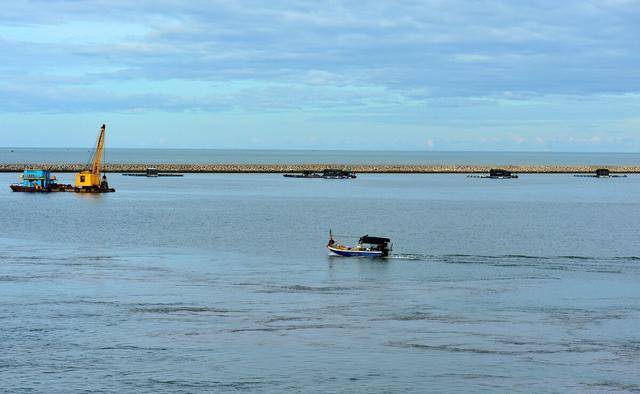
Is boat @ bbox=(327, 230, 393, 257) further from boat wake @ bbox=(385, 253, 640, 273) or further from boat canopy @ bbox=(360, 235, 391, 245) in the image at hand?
boat wake @ bbox=(385, 253, 640, 273)

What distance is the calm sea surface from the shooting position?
46031 millimetres

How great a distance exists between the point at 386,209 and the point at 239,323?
103 meters

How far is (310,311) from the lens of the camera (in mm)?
60188

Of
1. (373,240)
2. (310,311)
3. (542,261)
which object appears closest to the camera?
(310,311)

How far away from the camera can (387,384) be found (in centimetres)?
4481

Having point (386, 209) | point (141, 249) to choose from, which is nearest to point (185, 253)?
point (141, 249)

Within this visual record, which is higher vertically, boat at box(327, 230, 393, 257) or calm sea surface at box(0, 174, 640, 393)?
boat at box(327, 230, 393, 257)

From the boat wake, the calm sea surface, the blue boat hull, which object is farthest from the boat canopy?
the calm sea surface

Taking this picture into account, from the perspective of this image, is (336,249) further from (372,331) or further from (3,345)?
(3,345)

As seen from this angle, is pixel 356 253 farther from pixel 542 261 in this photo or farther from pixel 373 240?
pixel 542 261

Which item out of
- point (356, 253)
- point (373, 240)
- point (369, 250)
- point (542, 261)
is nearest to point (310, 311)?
point (356, 253)

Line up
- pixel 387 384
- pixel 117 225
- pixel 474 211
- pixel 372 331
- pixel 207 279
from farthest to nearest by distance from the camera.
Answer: pixel 474 211
pixel 117 225
pixel 207 279
pixel 372 331
pixel 387 384

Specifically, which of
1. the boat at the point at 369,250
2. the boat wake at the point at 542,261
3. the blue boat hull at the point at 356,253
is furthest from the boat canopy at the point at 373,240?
the boat wake at the point at 542,261

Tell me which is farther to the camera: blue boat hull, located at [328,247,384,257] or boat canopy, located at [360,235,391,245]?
boat canopy, located at [360,235,391,245]
